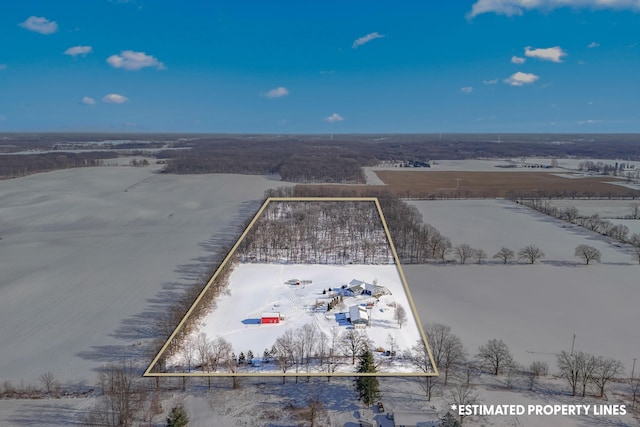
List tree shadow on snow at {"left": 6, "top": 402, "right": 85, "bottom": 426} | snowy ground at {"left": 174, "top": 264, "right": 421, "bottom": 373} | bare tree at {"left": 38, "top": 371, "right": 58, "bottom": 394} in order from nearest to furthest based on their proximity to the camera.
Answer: tree shadow on snow at {"left": 6, "top": 402, "right": 85, "bottom": 426}, bare tree at {"left": 38, "top": 371, "right": 58, "bottom": 394}, snowy ground at {"left": 174, "top": 264, "right": 421, "bottom": 373}

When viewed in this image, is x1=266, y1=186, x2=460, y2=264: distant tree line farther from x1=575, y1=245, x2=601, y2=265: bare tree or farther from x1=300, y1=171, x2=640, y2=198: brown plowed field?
x1=300, y1=171, x2=640, y2=198: brown plowed field

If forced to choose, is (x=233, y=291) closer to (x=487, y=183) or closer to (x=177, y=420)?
(x=177, y=420)

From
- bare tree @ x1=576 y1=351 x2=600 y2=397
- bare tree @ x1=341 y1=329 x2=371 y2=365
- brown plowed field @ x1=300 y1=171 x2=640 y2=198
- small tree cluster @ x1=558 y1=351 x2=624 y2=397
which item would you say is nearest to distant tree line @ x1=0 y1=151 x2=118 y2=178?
brown plowed field @ x1=300 y1=171 x2=640 y2=198

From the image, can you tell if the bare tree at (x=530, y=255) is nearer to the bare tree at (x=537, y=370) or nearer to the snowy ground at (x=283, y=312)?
the bare tree at (x=537, y=370)

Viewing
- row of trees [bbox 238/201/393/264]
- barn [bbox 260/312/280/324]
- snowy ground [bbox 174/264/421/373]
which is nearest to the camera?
snowy ground [bbox 174/264/421/373]

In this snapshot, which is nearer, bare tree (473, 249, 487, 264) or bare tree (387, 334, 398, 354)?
bare tree (387, 334, 398, 354)

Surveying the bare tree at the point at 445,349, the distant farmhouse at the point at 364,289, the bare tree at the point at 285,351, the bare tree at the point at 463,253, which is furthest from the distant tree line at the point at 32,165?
the bare tree at the point at 445,349

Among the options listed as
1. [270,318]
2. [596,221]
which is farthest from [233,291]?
[596,221]
